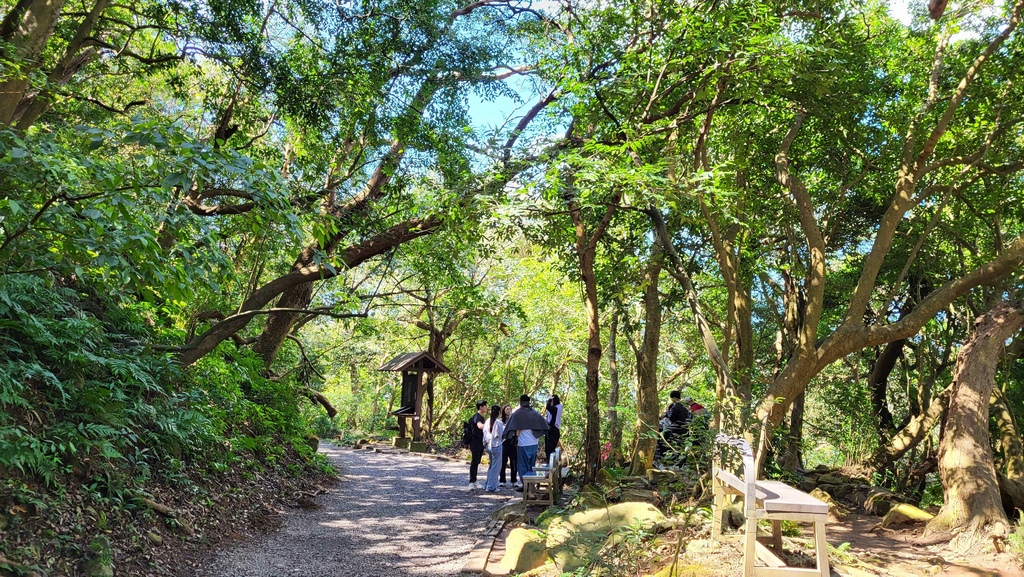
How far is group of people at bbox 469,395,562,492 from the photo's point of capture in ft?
32.4

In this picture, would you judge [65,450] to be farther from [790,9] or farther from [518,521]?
[790,9]

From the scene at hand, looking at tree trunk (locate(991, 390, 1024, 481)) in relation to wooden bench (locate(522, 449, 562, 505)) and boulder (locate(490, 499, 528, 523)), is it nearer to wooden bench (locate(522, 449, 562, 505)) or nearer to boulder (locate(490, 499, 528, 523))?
wooden bench (locate(522, 449, 562, 505))

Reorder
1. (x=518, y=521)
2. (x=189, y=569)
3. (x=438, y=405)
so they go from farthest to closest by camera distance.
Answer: (x=438, y=405)
(x=518, y=521)
(x=189, y=569)

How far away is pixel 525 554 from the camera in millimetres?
5812

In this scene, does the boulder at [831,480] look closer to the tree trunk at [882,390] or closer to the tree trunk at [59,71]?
the tree trunk at [882,390]

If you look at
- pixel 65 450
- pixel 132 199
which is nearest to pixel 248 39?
pixel 132 199

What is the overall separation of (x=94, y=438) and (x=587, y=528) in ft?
14.0

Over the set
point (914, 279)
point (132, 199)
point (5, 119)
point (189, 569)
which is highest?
point (914, 279)

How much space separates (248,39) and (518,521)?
642 cm

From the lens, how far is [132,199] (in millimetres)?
3842

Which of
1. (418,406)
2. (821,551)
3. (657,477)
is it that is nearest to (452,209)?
(821,551)

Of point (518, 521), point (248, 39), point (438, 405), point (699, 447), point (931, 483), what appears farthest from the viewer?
point (438, 405)

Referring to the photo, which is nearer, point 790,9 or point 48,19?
point 48,19

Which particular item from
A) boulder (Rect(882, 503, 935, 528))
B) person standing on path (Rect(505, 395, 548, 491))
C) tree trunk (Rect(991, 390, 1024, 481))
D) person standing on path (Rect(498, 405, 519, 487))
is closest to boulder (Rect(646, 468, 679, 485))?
person standing on path (Rect(505, 395, 548, 491))
